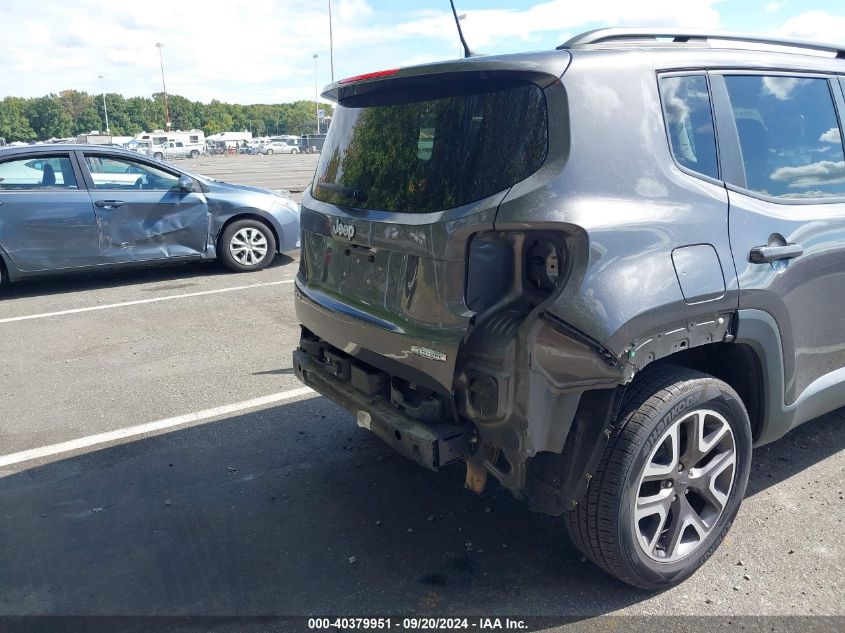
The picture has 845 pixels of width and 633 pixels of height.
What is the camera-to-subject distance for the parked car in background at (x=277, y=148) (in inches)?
2724

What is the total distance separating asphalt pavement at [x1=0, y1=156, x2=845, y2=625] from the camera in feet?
9.39

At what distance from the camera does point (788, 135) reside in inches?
126

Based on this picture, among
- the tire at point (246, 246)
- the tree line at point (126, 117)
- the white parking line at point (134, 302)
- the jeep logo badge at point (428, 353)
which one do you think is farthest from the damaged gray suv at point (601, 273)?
the tree line at point (126, 117)

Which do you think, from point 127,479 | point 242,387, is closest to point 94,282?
point 242,387

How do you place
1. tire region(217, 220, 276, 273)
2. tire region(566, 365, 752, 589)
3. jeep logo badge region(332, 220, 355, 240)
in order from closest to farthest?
tire region(566, 365, 752, 589)
jeep logo badge region(332, 220, 355, 240)
tire region(217, 220, 276, 273)

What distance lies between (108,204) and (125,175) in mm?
436

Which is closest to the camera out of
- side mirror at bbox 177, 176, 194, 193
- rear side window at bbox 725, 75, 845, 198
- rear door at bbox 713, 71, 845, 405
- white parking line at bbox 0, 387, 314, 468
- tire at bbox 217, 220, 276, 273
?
rear door at bbox 713, 71, 845, 405

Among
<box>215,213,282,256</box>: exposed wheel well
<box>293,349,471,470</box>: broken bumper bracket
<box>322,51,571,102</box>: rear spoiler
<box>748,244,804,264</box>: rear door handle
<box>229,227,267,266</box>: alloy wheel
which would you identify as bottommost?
<box>229,227,267,266</box>: alloy wheel

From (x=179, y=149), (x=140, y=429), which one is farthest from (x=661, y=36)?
(x=179, y=149)

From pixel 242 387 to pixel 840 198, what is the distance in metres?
3.82

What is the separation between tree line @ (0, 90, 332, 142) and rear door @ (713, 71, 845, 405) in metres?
113

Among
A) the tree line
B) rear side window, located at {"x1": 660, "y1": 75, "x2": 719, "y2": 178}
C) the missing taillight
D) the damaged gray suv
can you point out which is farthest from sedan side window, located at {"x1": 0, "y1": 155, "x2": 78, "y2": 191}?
the tree line

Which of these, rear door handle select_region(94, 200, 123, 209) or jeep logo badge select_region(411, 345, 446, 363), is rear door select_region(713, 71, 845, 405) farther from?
rear door handle select_region(94, 200, 123, 209)

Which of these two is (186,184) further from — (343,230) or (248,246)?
(343,230)
